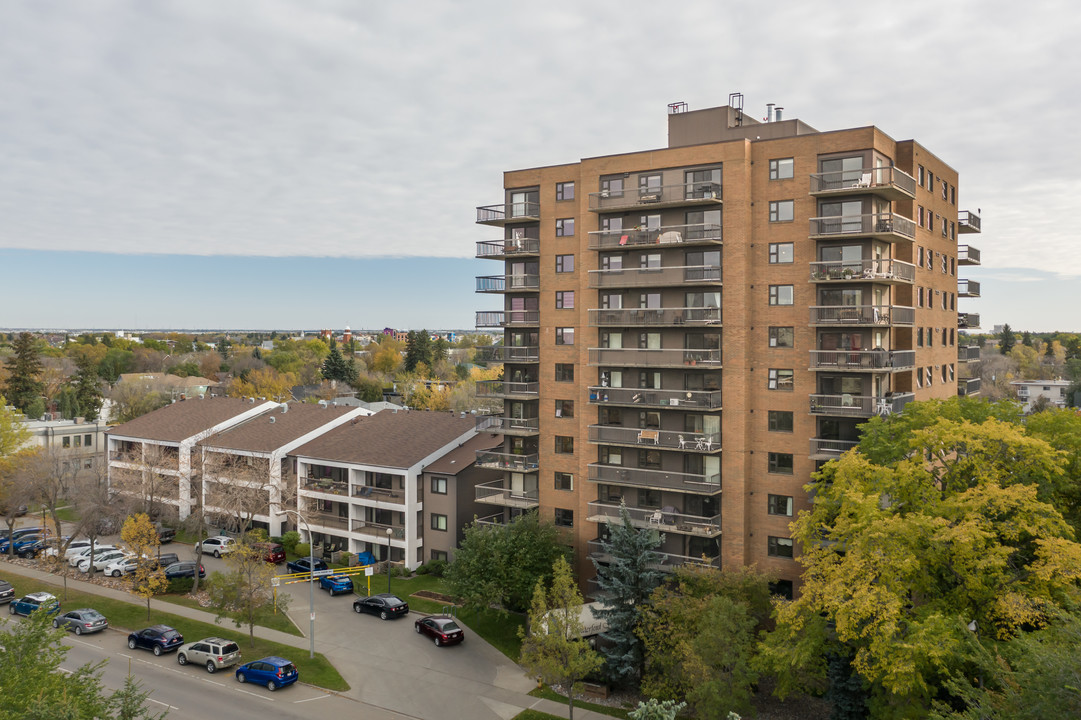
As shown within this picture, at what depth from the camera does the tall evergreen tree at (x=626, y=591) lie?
125 feet

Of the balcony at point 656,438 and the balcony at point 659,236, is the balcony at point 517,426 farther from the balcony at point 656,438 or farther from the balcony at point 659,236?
the balcony at point 659,236

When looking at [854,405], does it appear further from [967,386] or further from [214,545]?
[214,545]

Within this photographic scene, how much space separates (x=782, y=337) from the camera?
42.7m

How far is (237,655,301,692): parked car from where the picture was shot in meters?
39.0

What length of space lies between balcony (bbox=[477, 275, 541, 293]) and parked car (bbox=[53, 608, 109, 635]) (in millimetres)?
32390

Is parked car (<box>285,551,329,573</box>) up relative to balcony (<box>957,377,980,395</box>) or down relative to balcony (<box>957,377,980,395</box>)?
down

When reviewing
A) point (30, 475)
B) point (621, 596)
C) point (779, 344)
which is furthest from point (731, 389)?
point (30, 475)

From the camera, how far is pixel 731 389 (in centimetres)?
4334

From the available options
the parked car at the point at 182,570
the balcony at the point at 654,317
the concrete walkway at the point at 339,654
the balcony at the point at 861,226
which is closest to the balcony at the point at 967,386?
the balcony at the point at 861,226

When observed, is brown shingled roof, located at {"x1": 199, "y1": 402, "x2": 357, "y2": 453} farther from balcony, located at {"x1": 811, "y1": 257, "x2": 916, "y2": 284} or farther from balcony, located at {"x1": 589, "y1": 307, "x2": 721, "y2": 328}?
balcony, located at {"x1": 811, "y1": 257, "x2": 916, "y2": 284}

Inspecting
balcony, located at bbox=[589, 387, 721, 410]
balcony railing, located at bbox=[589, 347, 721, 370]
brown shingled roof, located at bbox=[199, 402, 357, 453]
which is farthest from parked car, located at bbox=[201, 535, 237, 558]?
balcony railing, located at bbox=[589, 347, 721, 370]

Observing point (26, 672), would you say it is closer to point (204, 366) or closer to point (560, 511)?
point (560, 511)

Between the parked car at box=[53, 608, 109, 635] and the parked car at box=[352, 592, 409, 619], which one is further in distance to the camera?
the parked car at box=[352, 592, 409, 619]

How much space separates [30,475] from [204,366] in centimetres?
12119
